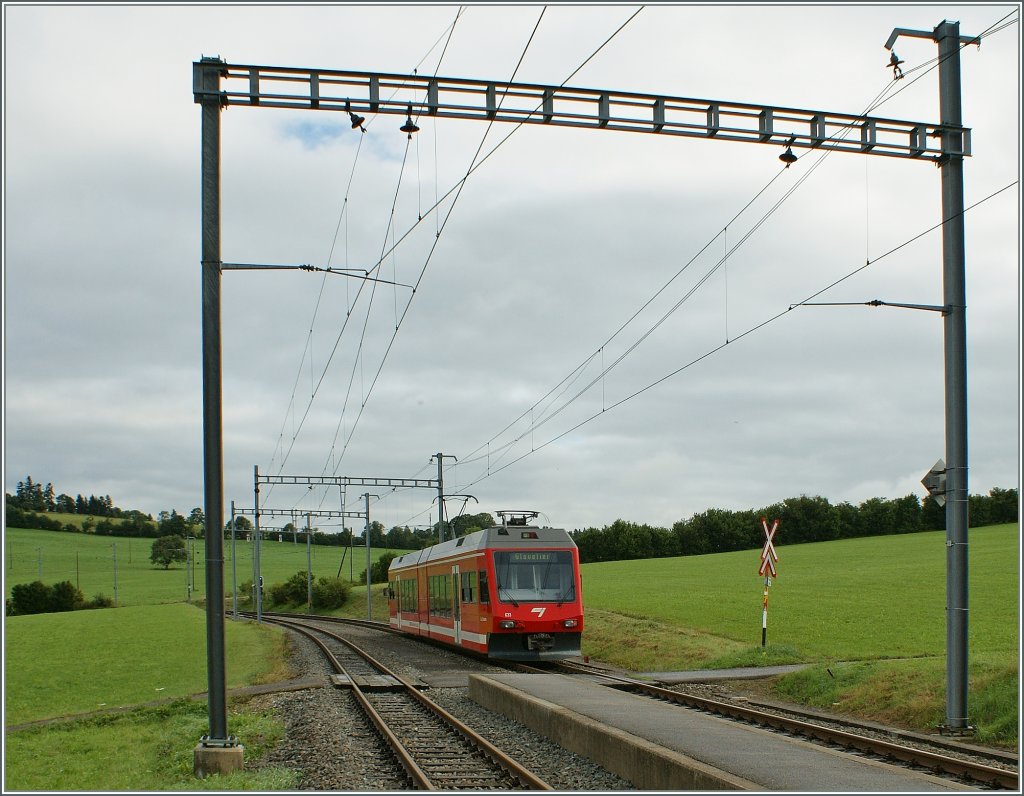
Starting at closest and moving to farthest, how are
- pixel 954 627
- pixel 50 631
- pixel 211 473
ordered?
pixel 211 473, pixel 954 627, pixel 50 631

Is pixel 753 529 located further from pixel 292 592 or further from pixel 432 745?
pixel 432 745

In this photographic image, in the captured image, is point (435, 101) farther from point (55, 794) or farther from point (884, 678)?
point (884, 678)

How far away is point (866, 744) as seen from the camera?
40.8ft

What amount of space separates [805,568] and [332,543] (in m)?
75.3

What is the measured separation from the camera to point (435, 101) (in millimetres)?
13086

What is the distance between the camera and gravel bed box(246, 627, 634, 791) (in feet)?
36.6

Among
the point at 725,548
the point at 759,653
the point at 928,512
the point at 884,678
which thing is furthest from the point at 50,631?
the point at 928,512

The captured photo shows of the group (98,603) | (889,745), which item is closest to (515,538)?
(889,745)

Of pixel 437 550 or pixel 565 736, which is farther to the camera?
pixel 437 550

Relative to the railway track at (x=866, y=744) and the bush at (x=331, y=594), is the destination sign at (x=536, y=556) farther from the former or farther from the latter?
the bush at (x=331, y=594)

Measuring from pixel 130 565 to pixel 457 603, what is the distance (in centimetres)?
11818

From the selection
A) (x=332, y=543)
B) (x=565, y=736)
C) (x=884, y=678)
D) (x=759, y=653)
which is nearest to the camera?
(x=565, y=736)

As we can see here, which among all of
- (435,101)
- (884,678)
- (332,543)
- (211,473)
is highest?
(435,101)

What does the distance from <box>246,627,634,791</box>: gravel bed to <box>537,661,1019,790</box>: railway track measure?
3.14 metres
